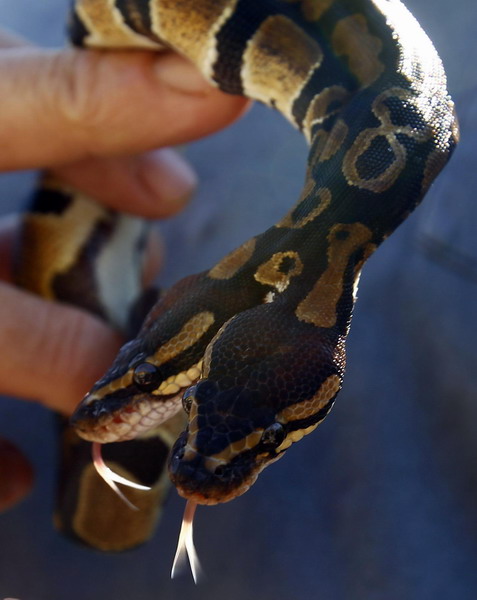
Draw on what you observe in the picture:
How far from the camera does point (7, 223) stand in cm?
257

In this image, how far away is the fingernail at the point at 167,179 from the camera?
2404 mm

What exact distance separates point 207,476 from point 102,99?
1.13 metres

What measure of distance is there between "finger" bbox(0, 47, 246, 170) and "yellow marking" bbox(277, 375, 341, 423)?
945 mm

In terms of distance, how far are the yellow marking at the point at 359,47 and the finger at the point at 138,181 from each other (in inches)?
40.2

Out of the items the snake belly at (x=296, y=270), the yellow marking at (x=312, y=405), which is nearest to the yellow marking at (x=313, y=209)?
the snake belly at (x=296, y=270)

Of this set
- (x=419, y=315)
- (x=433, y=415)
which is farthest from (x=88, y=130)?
(x=433, y=415)

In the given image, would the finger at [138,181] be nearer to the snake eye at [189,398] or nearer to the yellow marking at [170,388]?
the yellow marking at [170,388]

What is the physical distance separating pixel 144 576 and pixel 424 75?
1.48 metres

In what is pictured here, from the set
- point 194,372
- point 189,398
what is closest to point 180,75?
point 194,372

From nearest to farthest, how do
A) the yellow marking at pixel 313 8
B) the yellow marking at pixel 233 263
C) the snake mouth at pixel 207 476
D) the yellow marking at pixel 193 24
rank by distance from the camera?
the snake mouth at pixel 207 476 → the yellow marking at pixel 233 263 → the yellow marking at pixel 313 8 → the yellow marking at pixel 193 24

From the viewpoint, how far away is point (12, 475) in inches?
81.1

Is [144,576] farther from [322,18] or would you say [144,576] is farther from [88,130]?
[322,18]

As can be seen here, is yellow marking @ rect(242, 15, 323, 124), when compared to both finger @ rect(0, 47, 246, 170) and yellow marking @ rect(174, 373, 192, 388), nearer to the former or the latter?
finger @ rect(0, 47, 246, 170)

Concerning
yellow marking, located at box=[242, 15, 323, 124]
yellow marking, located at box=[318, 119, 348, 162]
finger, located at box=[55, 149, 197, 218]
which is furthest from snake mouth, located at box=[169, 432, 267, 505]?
finger, located at box=[55, 149, 197, 218]
